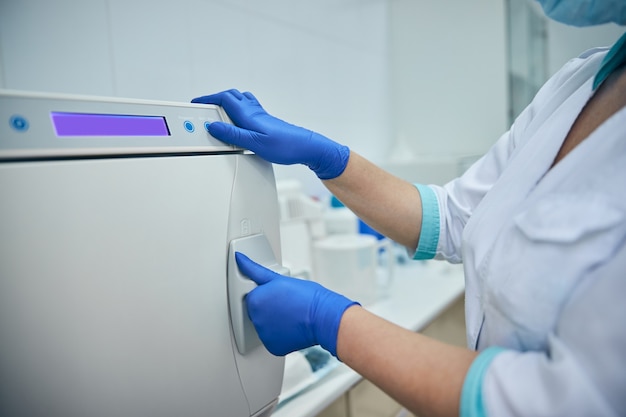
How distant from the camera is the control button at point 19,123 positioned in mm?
347

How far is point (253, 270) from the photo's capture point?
1.68ft

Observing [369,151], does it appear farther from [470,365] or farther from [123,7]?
[470,365]

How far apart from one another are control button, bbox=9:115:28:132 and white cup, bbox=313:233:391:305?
794 mm

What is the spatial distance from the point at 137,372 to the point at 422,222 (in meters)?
0.59

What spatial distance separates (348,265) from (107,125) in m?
0.76

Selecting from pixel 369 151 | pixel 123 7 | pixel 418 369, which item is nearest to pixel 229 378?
pixel 418 369

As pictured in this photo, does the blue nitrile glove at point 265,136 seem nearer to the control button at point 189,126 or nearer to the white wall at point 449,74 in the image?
the control button at point 189,126

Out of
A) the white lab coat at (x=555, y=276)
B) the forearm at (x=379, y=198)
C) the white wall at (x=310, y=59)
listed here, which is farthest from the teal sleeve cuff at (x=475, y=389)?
the white wall at (x=310, y=59)

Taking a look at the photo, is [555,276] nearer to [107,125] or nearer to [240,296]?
[240,296]

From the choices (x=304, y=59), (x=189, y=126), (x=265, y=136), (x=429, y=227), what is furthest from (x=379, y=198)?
(x=304, y=59)

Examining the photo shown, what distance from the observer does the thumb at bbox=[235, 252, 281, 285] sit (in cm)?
51

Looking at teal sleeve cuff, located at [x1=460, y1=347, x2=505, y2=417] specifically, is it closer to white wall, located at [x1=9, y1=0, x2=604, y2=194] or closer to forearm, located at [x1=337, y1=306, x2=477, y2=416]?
forearm, located at [x1=337, y1=306, x2=477, y2=416]

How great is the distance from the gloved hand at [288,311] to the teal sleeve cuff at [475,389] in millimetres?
183

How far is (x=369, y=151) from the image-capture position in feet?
5.54
